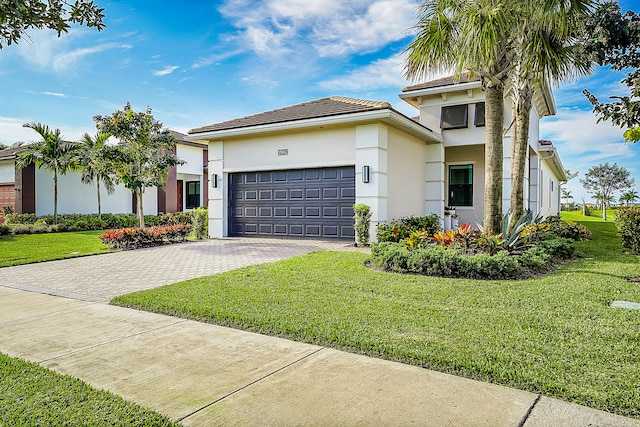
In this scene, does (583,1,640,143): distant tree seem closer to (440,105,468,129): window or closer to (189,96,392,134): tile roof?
(189,96,392,134): tile roof

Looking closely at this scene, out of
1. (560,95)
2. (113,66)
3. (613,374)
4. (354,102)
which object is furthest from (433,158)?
(613,374)

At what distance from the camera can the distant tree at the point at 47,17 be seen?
3408 millimetres

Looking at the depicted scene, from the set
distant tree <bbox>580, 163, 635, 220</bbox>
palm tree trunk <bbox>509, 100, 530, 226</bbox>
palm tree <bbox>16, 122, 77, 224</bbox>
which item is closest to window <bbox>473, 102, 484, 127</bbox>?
palm tree trunk <bbox>509, 100, 530, 226</bbox>

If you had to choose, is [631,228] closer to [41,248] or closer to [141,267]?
[141,267]

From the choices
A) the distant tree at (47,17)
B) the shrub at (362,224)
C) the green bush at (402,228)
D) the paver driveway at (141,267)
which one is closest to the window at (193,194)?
the paver driveway at (141,267)

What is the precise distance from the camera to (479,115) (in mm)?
15078

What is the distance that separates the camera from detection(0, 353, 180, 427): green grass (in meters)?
2.63

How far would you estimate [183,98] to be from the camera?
17516 mm

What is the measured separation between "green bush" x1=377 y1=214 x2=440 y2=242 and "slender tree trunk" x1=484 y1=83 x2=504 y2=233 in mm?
1674

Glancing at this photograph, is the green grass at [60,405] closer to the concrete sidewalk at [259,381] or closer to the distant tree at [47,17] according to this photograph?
the concrete sidewalk at [259,381]

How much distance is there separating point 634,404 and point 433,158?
13.5 m

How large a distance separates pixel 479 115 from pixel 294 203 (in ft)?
24.9

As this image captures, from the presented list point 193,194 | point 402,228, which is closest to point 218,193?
point 402,228

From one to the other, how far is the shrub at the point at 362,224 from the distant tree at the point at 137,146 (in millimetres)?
6955
